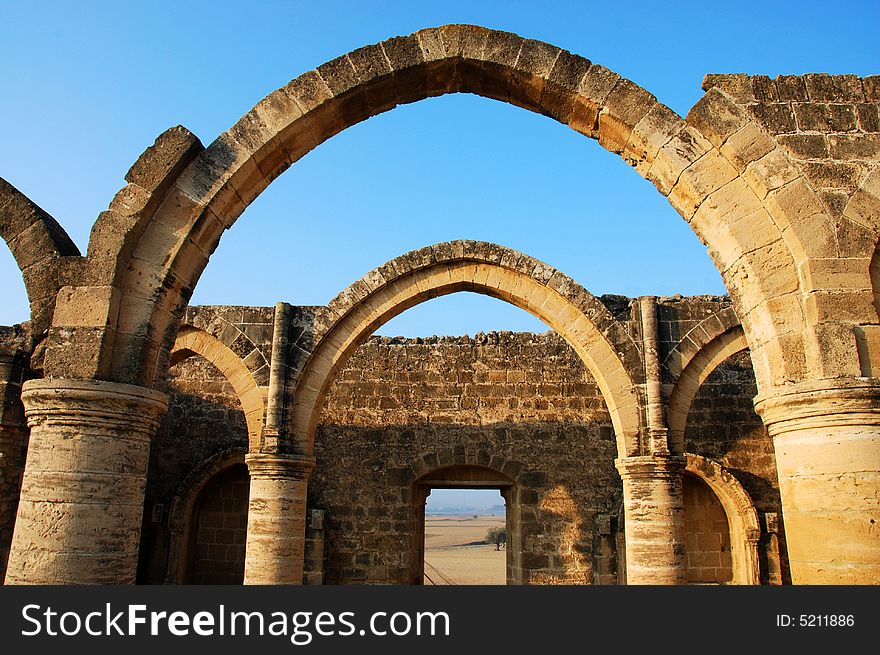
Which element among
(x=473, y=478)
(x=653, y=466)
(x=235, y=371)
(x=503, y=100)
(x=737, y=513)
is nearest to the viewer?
(x=503, y=100)

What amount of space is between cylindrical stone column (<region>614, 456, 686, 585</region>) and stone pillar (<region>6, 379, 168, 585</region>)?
566 centimetres

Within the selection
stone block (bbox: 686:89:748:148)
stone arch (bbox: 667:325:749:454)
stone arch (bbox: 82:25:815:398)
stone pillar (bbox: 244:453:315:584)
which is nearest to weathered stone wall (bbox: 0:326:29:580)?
stone arch (bbox: 82:25:815:398)

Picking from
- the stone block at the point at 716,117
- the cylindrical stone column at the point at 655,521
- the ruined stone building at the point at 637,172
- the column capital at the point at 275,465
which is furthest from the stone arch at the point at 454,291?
the stone block at the point at 716,117

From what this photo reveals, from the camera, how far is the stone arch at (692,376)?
312 inches

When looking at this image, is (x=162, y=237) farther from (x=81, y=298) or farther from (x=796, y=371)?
(x=796, y=371)

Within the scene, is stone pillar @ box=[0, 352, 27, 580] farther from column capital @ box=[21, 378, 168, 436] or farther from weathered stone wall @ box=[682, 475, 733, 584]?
weathered stone wall @ box=[682, 475, 733, 584]

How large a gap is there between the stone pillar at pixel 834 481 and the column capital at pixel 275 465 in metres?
5.93

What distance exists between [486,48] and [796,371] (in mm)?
2583

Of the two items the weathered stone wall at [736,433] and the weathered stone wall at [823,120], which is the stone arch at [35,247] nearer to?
the weathered stone wall at [823,120]

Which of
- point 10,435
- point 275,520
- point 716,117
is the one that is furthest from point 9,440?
point 716,117

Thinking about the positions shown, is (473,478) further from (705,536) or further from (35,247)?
(35,247)

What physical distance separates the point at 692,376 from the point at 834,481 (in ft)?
17.4

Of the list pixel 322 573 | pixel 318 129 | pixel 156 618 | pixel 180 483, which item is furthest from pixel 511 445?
pixel 156 618

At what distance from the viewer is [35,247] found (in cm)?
384
